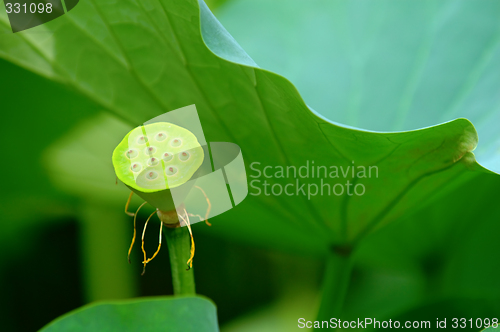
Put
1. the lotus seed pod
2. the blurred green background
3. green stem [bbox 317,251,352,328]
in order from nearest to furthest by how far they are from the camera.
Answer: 1. the lotus seed pod
2. green stem [bbox 317,251,352,328]
3. the blurred green background

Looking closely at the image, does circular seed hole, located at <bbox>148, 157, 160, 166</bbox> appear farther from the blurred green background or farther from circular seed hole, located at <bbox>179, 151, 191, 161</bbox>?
the blurred green background

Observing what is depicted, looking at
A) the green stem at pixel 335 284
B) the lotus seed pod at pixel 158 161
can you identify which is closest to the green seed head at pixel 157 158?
the lotus seed pod at pixel 158 161

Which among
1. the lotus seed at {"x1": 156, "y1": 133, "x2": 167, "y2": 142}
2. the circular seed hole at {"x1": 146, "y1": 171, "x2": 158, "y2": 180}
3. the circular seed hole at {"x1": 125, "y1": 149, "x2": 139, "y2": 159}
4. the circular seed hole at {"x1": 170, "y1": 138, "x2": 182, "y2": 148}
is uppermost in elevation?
the lotus seed at {"x1": 156, "y1": 133, "x2": 167, "y2": 142}

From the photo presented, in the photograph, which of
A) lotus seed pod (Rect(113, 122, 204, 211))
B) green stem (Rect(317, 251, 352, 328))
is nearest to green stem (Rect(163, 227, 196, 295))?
lotus seed pod (Rect(113, 122, 204, 211))

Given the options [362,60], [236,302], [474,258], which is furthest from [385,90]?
[236,302]

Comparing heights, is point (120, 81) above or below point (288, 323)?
above

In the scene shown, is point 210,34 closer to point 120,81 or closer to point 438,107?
point 120,81
